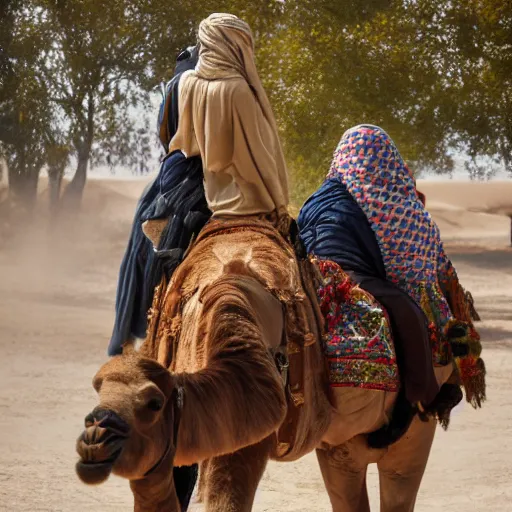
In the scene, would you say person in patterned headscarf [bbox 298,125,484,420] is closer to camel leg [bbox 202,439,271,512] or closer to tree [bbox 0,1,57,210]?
camel leg [bbox 202,439,271,512]

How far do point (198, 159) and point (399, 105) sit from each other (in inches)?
525

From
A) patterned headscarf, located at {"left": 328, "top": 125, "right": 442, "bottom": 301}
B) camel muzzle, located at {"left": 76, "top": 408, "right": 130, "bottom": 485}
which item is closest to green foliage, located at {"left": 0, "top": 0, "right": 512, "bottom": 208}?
patterned headscarf, located at {"left": 328, "top": 125, "right": 442, "bottom": 301}

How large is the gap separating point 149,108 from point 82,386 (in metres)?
10.4

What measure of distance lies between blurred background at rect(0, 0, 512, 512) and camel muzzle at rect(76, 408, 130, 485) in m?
7.27

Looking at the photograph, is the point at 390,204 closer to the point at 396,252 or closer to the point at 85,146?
the point at 396,252

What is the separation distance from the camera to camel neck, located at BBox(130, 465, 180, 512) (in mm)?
2641

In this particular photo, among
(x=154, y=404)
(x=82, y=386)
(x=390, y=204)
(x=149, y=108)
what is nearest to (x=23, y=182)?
(x=149, y=108)

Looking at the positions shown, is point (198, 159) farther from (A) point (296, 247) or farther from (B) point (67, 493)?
(B) point (67, 493)

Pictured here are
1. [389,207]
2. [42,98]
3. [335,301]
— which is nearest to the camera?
[335,301]

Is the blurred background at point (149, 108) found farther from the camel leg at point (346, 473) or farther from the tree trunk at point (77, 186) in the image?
the camel leg at point (346, 473)

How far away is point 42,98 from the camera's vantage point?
1948 centimetres

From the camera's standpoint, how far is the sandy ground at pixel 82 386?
726 cm

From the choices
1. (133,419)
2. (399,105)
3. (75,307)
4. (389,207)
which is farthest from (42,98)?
(133,419)

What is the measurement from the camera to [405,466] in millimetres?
4879
